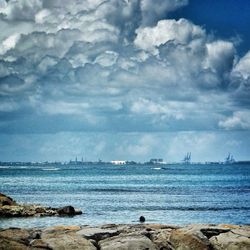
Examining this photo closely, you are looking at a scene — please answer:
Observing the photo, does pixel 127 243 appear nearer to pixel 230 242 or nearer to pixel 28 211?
pixel 230 242

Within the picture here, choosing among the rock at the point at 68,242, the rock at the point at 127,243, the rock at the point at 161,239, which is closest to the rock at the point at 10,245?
the rock at the point at 68,242

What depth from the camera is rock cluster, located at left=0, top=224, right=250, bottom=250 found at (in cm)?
2077

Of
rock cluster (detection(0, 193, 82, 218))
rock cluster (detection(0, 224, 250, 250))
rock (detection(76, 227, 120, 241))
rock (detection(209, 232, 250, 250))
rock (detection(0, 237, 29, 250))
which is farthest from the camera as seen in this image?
rock cluster (detection(0, 193, 82, 218))

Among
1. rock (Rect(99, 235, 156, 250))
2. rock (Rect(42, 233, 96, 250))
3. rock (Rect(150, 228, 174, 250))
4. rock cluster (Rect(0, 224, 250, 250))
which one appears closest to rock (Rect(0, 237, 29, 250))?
rock cluster (Rect(0, 224, 250, 250))

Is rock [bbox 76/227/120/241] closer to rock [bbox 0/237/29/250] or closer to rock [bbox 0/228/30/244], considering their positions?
rock [bbox 0/228/30/244]

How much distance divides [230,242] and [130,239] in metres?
4.18

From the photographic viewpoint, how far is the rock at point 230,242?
21625mm

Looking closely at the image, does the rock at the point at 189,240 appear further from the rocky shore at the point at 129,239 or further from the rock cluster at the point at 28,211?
the rock cluster at the point at 28,211

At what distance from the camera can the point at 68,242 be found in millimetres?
20969

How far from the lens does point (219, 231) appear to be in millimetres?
24000

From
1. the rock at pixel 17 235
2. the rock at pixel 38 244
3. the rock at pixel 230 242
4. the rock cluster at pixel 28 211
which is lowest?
the rock cluster at pixel 28 211

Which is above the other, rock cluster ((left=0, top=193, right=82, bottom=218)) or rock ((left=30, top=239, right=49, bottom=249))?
rock ((left=30, top=239, right=49, bottom=249))

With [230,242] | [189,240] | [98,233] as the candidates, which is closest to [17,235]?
[98,233]

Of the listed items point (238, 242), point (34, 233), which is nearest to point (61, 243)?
point (34, 233)
